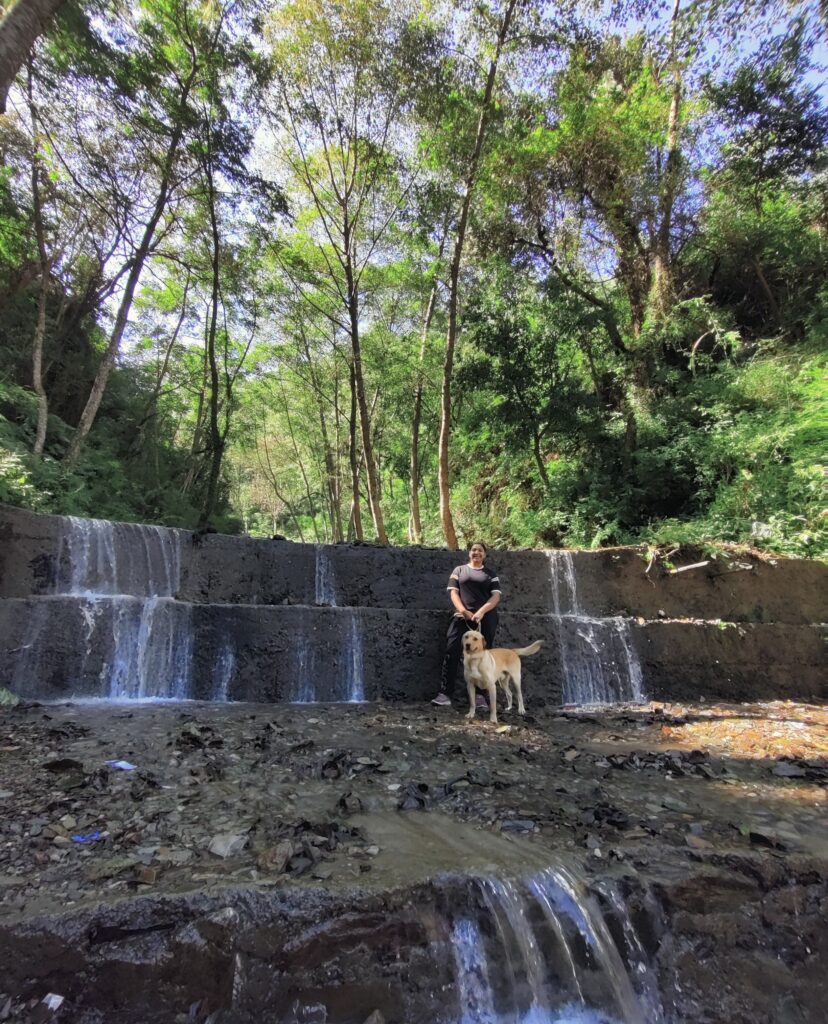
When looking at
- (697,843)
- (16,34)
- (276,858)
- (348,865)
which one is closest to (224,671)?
(276,858)

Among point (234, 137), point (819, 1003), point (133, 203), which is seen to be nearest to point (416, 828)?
point (819, 1003)

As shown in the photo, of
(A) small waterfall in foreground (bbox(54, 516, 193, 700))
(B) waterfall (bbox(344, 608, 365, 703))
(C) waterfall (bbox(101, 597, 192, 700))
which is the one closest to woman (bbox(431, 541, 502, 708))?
(B) waterfall (bbox(344, 608, 365, 703))

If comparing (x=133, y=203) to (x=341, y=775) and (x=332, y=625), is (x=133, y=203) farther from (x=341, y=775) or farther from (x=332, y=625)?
(x=341, y=775)

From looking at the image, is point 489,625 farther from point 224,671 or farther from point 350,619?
Answer: point 224,671

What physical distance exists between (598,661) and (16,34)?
10.3 meters

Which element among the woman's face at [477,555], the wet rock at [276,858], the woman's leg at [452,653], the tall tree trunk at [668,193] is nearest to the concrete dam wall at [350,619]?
the woman's leg at [452,653]

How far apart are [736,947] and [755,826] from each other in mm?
1021

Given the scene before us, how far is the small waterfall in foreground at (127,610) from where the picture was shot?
23.1 ft

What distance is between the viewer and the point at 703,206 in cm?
1555

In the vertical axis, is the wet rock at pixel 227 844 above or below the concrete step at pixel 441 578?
below

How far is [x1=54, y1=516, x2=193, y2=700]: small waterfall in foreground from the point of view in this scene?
23.1ft

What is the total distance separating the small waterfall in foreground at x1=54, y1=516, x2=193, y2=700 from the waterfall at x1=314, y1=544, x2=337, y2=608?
2411mm

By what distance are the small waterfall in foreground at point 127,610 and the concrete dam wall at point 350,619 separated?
0.02 metres

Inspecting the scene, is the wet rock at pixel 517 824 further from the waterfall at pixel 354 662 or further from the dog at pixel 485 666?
the waterfall at pixel 354 662
